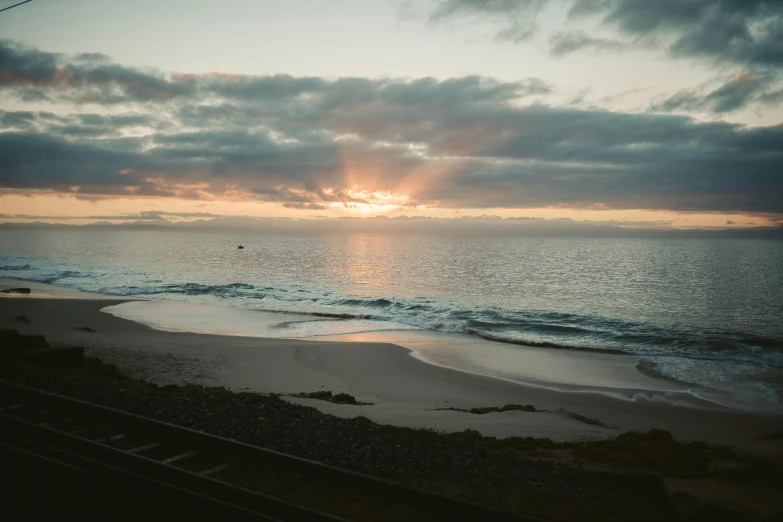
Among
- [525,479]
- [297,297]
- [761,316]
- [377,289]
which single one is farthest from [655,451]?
[377,289]

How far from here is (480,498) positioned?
6.28m

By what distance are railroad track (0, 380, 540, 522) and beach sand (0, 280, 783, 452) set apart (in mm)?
4440

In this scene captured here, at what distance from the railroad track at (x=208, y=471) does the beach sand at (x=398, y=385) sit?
444 centimetres

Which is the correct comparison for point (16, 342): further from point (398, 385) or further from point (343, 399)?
point (398, 385)

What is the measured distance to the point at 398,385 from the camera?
1622 centimetres

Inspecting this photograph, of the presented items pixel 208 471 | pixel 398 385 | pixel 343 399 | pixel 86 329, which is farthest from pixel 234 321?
pixel 208 471

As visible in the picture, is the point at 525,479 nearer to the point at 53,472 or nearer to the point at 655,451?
the point at 655,451

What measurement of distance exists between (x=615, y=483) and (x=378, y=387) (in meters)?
9.56

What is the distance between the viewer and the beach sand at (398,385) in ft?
39.1

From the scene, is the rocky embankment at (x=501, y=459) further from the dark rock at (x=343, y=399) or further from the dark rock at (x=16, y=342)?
the dark rock at (x=16, y=342)

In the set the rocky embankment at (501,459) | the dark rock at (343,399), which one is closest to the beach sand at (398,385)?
the dark rock at (343,399)

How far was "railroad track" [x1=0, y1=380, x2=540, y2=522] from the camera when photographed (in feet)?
18.7

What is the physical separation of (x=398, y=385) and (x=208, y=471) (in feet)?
32.3

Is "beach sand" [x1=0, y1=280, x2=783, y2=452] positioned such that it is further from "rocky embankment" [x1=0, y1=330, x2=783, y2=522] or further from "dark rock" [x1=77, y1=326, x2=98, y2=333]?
"rocky embankment" [x1=0, y1=330, x2=783, y2=522]
